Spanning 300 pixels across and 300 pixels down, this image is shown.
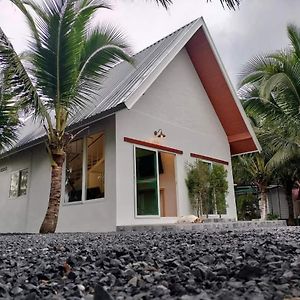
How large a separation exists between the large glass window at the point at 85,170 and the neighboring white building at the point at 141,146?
26 millimetres

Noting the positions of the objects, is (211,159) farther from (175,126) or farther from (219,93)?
(219,93)

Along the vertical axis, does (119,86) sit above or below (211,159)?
above

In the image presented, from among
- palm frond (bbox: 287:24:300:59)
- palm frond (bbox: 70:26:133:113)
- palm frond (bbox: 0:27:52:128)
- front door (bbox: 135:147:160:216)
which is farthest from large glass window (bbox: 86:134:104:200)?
palm frond (bbox: 287:24:300:59)

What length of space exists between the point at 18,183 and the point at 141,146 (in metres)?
5.27

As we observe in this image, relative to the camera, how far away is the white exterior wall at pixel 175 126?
8062mm

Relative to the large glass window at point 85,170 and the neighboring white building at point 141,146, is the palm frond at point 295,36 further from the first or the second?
the large glass window at point 85,170

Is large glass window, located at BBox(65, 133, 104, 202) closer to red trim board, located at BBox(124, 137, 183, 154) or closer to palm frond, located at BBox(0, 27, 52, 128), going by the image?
red trim board, located at BBox(124, 137, 183, 154)

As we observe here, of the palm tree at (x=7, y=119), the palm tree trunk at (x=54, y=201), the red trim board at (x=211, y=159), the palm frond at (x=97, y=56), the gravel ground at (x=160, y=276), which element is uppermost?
the palm frond at (x=97, y=56)

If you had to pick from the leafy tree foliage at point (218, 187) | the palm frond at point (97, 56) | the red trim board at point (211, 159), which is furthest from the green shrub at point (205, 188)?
the palm frond at point (97, 56)

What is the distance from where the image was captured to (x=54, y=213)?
7207 millimetres

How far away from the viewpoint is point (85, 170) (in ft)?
28.0

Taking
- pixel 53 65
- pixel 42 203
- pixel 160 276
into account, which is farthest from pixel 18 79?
pixel 160 276

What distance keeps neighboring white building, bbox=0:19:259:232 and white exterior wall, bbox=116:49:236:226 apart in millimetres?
30

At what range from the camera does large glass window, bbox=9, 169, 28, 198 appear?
11.0m
